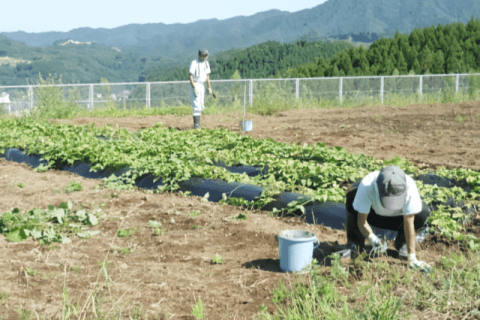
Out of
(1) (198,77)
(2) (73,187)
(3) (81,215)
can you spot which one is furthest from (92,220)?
(1) (198,77)

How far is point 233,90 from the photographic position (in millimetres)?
18469

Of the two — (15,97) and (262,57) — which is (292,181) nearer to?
(15,97)

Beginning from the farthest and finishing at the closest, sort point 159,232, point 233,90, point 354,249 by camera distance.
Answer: point 233,90 < point 159,232 < point 354,249

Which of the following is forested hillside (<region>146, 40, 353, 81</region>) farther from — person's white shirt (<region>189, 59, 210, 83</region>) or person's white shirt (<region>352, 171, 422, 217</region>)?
person's white shirt (<region>352, 171, 422, 217</region>)

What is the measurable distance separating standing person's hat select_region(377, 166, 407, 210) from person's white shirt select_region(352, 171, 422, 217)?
89 mm

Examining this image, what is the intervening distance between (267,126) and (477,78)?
1372 cm

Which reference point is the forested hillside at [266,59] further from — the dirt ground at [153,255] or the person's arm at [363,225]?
the person's arm at [363,225]

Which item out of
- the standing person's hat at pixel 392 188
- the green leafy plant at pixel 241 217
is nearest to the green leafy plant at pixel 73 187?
the green leafy plant at pixel 241 217

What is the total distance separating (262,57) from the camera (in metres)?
75.7

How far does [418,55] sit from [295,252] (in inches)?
960

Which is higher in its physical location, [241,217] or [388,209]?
[388,209]

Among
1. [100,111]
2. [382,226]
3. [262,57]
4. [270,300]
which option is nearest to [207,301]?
[270,300]

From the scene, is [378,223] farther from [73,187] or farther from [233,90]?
[233,90]

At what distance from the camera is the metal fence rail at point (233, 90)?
18484mm
